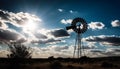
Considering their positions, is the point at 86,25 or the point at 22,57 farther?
the point at 86,25

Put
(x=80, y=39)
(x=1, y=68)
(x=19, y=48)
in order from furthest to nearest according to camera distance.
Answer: (x=80, y=39) → (x=19, y=48) → (x=1, y=68)

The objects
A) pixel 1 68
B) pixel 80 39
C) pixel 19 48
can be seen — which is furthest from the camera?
pixel 80 39

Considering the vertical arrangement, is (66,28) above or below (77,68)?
above

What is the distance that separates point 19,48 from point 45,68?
53.5 ft

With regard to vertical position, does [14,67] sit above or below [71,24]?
below

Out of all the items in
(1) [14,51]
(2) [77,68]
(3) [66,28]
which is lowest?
(2) [77,68]

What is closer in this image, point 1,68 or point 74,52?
point 1,68

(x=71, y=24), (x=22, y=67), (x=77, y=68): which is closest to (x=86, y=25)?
(x=71, y=24)

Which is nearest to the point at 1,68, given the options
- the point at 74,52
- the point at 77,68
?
the point at 77,68

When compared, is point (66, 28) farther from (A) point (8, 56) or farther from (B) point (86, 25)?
(A) point (8, 56)

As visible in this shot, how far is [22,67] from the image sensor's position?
3122cm

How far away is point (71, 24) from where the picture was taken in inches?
1984

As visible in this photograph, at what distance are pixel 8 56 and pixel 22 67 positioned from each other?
694 inches

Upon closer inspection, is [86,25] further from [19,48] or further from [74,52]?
[19,48]
